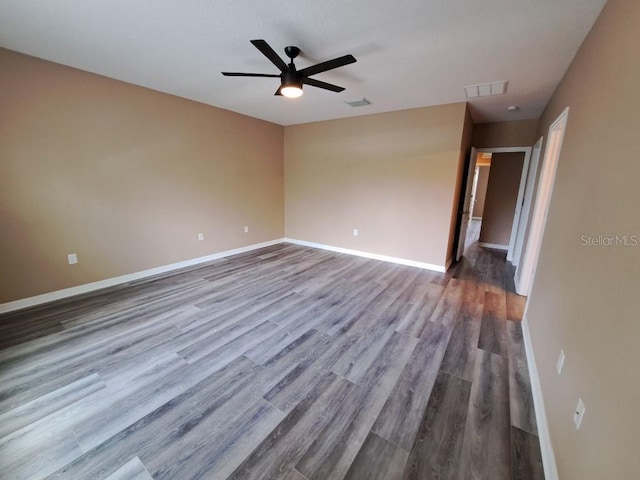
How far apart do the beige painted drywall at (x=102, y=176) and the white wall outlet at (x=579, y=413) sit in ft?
15.1

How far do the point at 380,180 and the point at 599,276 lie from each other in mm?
3798

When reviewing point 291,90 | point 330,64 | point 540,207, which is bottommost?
point 540,207

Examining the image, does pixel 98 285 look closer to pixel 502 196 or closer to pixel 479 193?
pixel 502 196

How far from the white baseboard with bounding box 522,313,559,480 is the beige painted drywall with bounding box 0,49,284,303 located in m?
4.60

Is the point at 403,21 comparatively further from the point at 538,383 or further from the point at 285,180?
the point at 285,180

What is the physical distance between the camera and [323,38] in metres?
2.24

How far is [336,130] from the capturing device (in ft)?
16.7

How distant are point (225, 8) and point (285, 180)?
4.12m

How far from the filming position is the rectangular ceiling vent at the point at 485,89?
121 inches

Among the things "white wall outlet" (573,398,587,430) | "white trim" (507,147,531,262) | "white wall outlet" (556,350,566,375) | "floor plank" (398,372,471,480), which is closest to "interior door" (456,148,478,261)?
"white trim" (507,147,531,262)

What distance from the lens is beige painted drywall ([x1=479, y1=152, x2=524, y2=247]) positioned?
18.7 ft

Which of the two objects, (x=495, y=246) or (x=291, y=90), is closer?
(x=291, y=90)

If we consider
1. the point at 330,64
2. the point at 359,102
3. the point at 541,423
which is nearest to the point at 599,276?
the point at 541,423

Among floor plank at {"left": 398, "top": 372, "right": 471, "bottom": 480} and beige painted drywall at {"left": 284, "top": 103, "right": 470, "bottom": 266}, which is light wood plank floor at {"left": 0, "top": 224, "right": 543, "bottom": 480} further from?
beige painted drywall at {"left": 284, "top": 103, "right": 470, "bottom": 266}
